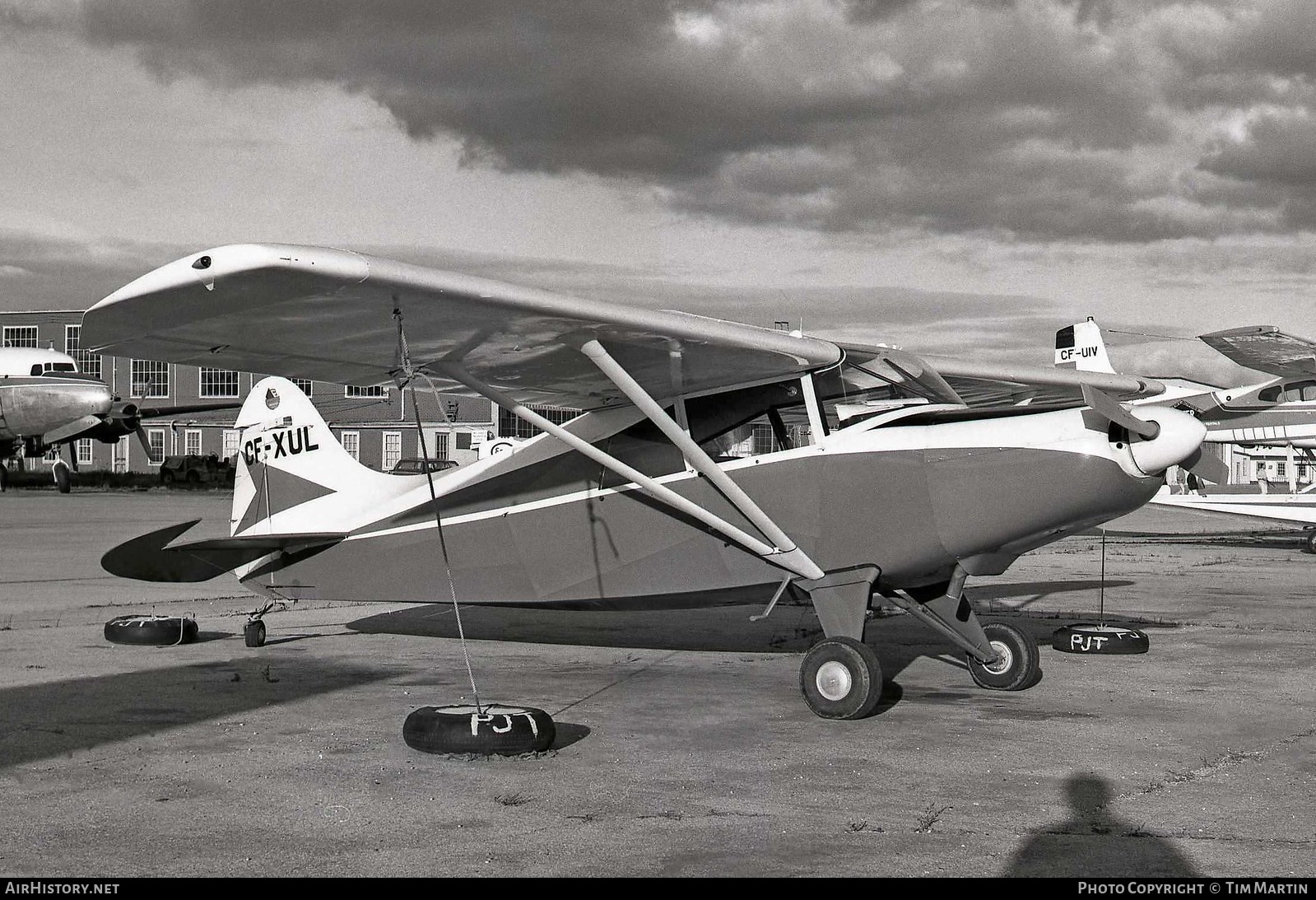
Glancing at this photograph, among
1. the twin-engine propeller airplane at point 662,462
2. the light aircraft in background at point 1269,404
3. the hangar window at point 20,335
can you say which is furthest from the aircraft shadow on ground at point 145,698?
the hangar window at point 20,335

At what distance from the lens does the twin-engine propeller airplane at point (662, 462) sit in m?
6.53

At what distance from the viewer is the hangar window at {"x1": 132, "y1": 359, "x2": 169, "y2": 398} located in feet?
221

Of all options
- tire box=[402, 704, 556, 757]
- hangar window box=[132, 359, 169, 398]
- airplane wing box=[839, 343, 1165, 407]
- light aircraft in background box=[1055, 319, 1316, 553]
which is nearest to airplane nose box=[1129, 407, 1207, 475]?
airplane wing box=[839, 343, 1165, 407]

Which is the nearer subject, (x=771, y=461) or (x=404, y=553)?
(x=771, y=461)

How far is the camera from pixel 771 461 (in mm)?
8156

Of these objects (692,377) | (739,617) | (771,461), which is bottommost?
(739,617)

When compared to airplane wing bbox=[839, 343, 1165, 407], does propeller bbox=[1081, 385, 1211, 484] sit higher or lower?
lower

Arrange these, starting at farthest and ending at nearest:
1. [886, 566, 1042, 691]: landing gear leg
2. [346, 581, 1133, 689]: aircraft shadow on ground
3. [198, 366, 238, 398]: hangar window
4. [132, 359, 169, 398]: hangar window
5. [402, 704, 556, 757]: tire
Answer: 1. [198, 366, 238, 398]: hangar window
2. [132, 359, 169, 398]: hangar window
3. [346, 581, 1133, 689]: aircraft shadow on ground
4. [886, 566, 1042, 691]: landing gear leg
5. [402, 704, 556, 757]: tire

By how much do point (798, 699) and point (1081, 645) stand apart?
11.3 feet

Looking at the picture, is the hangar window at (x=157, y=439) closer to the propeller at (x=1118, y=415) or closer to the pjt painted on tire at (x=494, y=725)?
the pjt painted on tire at (x=494, y=725)

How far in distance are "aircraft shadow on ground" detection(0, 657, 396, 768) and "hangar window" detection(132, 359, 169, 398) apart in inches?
2465

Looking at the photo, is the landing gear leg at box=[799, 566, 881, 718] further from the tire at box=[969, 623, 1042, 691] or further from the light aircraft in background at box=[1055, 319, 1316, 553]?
the light aircraft in background at box=[1055, 319, 1316, 553]
